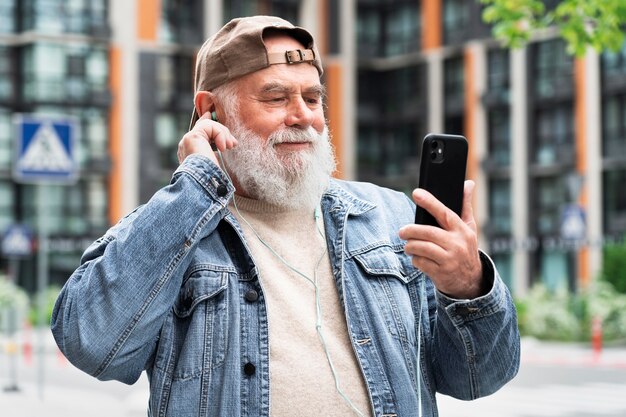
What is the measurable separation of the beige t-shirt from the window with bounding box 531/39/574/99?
147 feet

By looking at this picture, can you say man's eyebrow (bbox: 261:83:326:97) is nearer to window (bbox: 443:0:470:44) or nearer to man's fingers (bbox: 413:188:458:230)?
man's fingers (bbox: 413:188:458:230)

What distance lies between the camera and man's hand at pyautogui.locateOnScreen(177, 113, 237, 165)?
10.1ft

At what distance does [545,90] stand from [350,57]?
42.4ft

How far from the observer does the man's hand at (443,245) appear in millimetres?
2697

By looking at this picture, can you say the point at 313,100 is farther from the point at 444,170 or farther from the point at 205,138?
the point at 444,170

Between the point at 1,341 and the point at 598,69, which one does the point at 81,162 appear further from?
the point at 598,69

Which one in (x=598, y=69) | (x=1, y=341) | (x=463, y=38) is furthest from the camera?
(x=463, y=38)

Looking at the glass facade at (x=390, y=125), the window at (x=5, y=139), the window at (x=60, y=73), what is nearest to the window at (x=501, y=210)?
the glass facade at (x=390, y=125)

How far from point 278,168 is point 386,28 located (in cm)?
5572

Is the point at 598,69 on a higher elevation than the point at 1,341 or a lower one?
higher

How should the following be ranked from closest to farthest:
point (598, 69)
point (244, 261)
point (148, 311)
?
point (148, 311), point (244, 261), point (598, 69)

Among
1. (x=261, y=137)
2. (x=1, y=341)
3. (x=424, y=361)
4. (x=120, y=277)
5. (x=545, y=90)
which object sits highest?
(x=545, y=90)

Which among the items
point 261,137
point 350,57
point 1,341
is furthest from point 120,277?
point 350,57

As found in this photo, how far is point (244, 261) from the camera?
3033 mm
